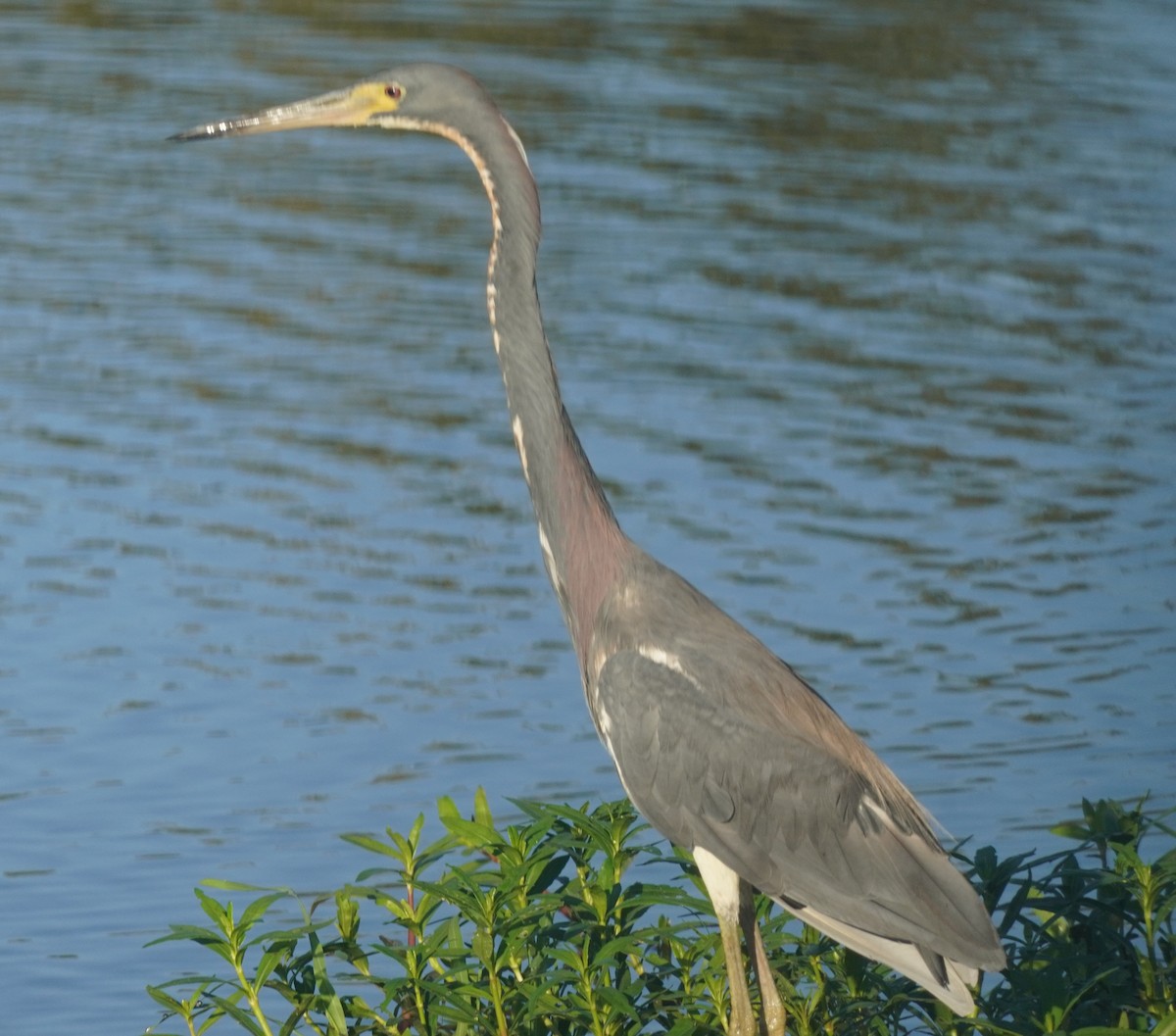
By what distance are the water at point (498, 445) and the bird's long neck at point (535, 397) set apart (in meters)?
1.99

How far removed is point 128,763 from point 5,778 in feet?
1.37

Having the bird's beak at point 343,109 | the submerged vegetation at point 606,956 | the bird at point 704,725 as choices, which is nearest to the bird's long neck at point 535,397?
the bird at point 704,725

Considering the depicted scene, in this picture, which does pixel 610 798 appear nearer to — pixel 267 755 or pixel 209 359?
pixel 267 755

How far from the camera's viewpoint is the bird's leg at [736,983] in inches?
199

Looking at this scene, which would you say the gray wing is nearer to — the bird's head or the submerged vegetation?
the submerged vegetation

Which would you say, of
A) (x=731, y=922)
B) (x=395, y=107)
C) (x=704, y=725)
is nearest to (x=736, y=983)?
(x=731, y=922)

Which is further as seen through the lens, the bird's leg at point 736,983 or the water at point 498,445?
the water at point 498,445

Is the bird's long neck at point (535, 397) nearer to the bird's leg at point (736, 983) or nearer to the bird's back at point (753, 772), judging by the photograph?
the bird's back at point (753, 772)

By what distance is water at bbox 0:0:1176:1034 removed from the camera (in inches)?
312

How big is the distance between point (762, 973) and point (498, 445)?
613 cm

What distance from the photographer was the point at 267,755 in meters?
8.01

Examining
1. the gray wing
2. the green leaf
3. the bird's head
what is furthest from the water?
the bird's head

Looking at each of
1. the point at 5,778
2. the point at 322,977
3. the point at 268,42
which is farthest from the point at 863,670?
the point at 268,42

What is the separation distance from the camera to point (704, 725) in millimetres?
5293
